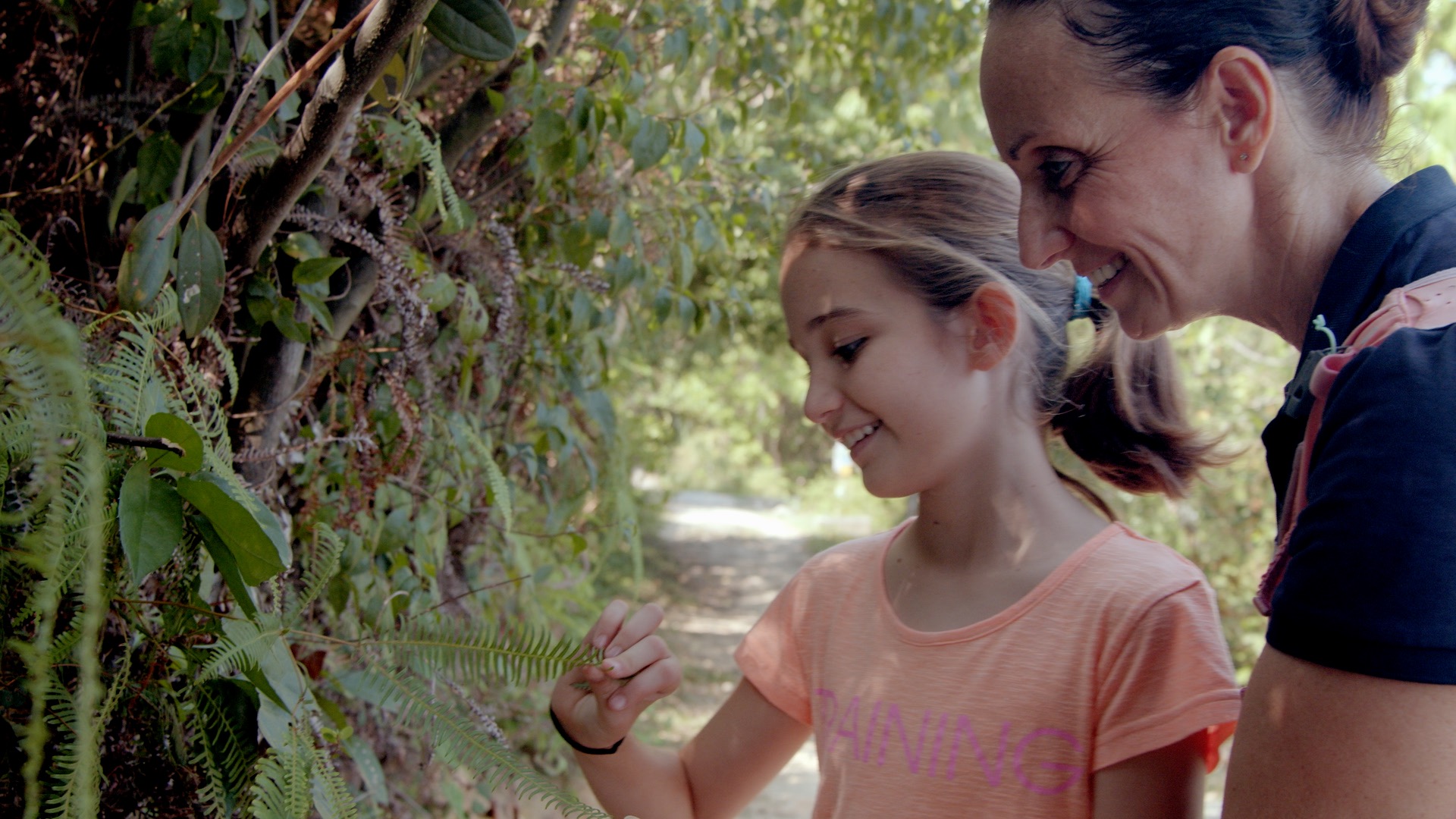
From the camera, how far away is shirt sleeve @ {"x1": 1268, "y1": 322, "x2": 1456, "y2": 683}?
0.64 m

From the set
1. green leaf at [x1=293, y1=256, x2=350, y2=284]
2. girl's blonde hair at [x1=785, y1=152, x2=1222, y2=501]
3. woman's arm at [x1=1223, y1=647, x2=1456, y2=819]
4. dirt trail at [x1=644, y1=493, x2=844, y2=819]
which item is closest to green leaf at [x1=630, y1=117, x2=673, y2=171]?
girl's blonde hair at [x1=785, y1=152, x2=1222, y2=501]

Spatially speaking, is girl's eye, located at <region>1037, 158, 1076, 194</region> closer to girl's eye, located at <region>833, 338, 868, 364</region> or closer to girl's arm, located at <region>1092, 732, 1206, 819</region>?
girl's eye, located at <region>833, 338, 868, 364</region>

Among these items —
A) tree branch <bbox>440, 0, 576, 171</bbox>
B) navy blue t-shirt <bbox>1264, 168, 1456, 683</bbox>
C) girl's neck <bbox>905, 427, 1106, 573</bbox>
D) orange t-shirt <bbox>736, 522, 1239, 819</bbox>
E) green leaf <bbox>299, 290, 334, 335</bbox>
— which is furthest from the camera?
tree branch <bbox>440, 0, 576, 171</bbox>

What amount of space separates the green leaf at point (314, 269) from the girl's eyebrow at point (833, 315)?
2.10 ft

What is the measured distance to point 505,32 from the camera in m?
1.02

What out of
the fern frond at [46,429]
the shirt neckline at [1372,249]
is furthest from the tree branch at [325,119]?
the shirt neckline at [1372,249]

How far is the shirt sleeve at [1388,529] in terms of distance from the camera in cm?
64

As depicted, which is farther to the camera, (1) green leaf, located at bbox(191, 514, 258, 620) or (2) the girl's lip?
(2) the girl's lip

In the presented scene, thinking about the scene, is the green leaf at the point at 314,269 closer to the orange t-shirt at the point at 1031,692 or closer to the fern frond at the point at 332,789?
the fern frond at the point at 332,789

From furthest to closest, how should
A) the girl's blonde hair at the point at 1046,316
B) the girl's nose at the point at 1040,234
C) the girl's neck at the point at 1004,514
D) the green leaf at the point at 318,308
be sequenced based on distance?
1. the girl's blonde hair at the point at 1046,316
2. the girl's neck at the point at 1004,514
3. the green leaf at the point at 318,308
4. the girl's nose at the point at 1040,234

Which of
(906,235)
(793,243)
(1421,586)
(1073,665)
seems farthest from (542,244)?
(1421,586)

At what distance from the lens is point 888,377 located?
4.72ft

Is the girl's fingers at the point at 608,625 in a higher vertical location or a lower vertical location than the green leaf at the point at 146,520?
lower

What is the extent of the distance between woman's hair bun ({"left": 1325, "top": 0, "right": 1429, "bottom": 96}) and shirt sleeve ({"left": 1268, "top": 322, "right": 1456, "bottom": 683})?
0.40 m
